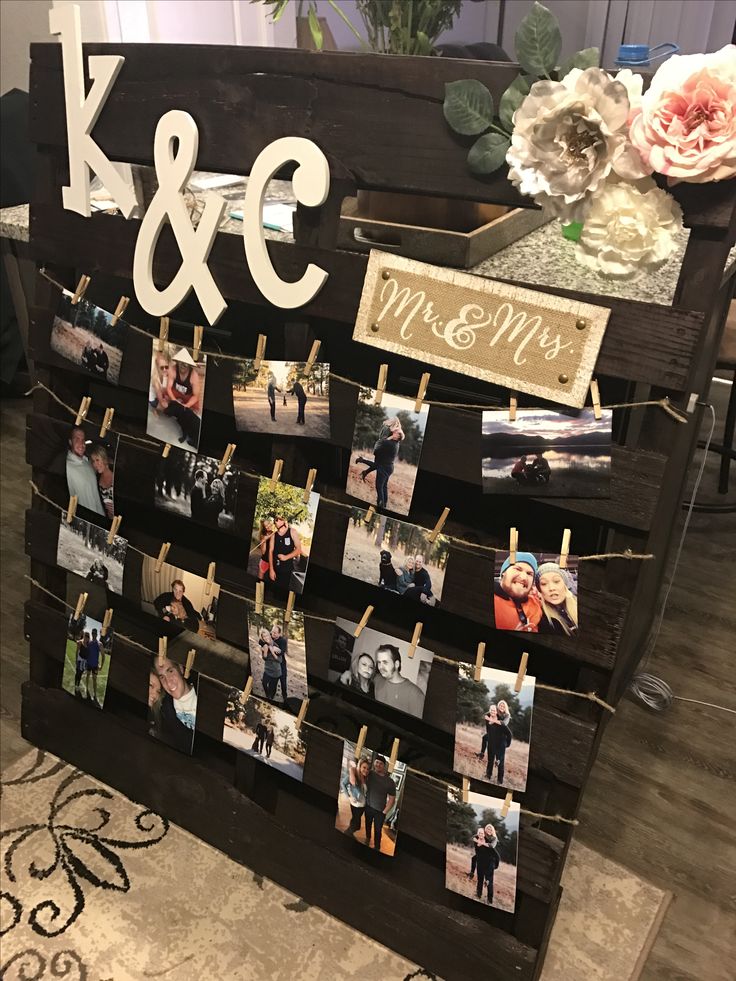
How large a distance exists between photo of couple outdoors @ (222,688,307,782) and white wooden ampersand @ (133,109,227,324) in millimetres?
637

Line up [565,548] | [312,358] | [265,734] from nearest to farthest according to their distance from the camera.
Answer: [565,548]
[312,358]
[265,734]

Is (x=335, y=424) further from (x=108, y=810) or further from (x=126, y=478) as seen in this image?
(x=108, y=810)

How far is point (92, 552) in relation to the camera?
1442 mm

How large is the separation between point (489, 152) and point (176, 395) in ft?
1.96

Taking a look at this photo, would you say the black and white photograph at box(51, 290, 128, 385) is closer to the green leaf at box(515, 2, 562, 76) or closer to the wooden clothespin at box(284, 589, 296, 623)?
the wooden clothespin at box(284, 589, 296, 623)

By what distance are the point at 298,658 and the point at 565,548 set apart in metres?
0.48

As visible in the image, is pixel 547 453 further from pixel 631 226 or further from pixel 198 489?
pixel 198 489

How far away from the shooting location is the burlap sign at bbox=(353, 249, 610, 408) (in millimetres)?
956

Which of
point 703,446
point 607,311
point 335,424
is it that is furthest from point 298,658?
point 703,446

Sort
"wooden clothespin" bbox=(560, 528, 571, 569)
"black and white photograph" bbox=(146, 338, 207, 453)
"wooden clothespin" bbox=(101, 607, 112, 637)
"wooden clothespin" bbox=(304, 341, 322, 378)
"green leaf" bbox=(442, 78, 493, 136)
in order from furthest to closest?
"wooden clothespin" bbox=(101, 607, 112, 637)
"black and white photograph" bbox=(146, 338, 207, 453)
"wooden clothespin" bbox=(304, 341, 322, 378)
"wooden clothespin" bbox=(560, 528, 571, 569)
"green leaf" bbox=(442, 78, 493, 136)

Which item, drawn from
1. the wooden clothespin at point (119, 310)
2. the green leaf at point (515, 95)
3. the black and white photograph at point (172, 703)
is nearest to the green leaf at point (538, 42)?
the green leaf at point (515, 95)

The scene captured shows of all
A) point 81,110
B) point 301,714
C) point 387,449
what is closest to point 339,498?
point 387,449

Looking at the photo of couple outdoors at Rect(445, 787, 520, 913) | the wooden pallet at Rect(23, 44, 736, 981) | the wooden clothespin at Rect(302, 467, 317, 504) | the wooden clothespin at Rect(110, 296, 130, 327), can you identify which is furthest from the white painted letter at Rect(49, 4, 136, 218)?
the photo of couple outdoors at Rect(445, 787, 520, 913)

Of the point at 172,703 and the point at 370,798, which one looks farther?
the point at 172,703
